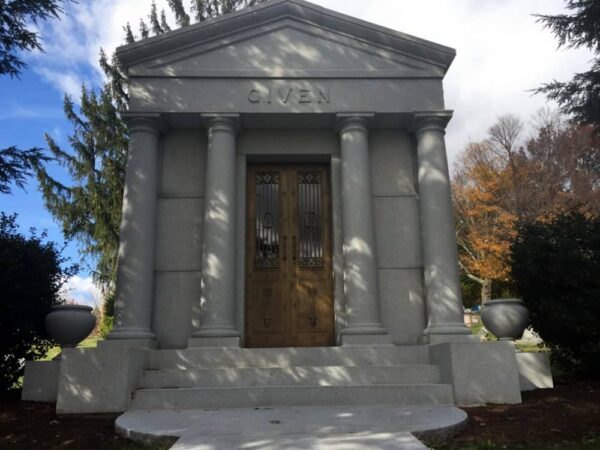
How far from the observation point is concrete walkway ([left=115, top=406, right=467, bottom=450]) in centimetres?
431

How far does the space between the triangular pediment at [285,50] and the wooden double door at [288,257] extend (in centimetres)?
189

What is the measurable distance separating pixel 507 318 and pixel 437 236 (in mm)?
1726

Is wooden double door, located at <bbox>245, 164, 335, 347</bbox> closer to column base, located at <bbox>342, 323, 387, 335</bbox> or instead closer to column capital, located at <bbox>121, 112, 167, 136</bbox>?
column base, located at <bbox>342, 323, 387, 335</bbox>

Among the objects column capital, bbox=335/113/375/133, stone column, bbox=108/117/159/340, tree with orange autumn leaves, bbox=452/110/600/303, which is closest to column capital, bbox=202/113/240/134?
stone column, bbox=108/117/159/340

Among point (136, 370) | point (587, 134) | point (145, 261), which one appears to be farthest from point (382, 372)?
point (587, 134)

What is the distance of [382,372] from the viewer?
23.7 ft

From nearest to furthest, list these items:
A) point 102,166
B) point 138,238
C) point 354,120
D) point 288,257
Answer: point 138,238 < point 354,120 < point 288,257 < point 102,166

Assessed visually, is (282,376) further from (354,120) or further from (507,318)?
(354,120)

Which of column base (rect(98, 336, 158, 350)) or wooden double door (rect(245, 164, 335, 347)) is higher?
wooden double door (rect(245, 164, 335, 347))

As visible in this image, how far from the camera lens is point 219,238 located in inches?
326

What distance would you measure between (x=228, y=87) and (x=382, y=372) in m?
5.56

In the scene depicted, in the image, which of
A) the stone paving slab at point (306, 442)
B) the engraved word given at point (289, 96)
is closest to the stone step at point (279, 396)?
the stone paving slab at point (306, 442)

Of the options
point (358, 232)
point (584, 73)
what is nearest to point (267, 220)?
point (358, 232)

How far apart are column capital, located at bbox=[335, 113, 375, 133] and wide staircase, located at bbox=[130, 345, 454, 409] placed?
3.82m
